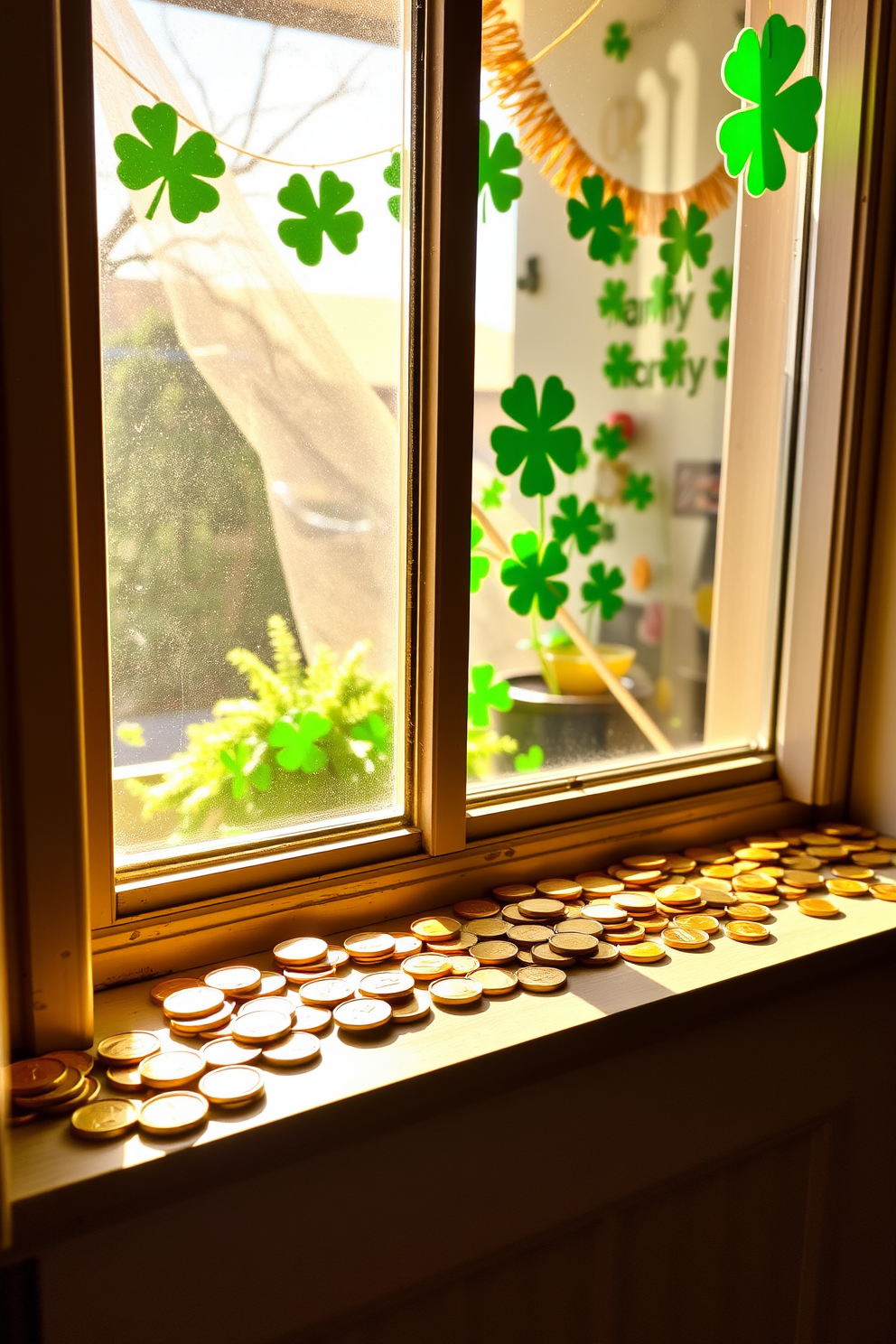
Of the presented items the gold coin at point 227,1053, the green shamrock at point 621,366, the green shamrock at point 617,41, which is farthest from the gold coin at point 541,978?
the green shamrock at point 621,366

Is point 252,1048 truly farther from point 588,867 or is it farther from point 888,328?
point 888,328

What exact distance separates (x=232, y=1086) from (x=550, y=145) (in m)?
1.00

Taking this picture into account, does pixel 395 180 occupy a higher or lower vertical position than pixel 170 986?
higher

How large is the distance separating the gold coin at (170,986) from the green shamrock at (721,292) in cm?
169

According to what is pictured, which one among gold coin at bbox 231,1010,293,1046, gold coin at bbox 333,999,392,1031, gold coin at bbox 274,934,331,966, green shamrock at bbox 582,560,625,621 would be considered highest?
green shamrock at bbox 582,560,625,621

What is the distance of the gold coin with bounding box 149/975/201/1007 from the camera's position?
2.64 ft

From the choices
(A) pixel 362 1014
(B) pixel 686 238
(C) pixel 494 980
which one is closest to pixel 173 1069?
(A) pixel 362 1014

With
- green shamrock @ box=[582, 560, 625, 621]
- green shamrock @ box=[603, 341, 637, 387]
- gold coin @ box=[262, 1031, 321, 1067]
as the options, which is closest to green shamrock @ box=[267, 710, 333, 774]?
gold coin @ box=[262, 1031, 321, 1067]

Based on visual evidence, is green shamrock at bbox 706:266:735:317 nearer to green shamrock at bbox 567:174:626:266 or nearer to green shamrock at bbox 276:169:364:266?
green shamrock at bbox 567:174:626:266

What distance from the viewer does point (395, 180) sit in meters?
0.91

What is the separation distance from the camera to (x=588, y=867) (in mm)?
1098

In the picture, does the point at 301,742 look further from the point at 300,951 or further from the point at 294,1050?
the point at 294,1050

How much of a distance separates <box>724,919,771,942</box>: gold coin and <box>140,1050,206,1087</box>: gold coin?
0.50m

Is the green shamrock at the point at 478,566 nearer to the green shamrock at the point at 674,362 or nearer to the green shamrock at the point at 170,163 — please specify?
the green shamrock at the point at 170,163
